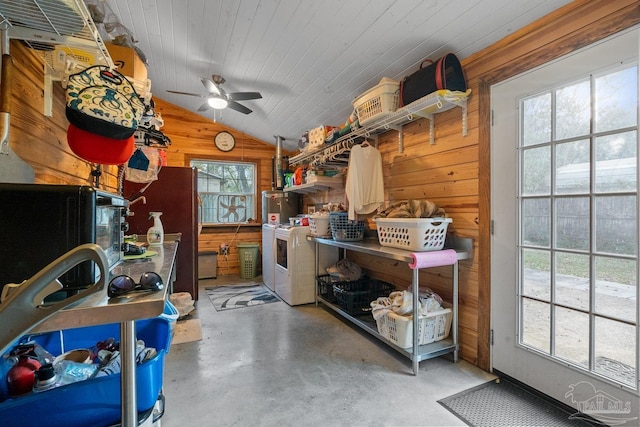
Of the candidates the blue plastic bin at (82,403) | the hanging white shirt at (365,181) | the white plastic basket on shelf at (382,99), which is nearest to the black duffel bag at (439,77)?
the white plastic basket on shelf at (382,99)

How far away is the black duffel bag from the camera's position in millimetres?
2090

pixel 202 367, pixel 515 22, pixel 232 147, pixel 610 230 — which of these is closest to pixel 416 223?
pixel 610 230

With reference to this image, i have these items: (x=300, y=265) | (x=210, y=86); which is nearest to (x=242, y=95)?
(x=210, y=86)

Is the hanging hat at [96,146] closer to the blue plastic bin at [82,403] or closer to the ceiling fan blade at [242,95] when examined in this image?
the blue plastic bin at [82,403]

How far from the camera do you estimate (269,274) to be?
169 inches

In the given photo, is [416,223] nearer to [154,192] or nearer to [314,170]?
[314,170]

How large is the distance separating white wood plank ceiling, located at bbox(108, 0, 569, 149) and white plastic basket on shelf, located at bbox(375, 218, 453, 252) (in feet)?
4.10

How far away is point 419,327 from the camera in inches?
83.5

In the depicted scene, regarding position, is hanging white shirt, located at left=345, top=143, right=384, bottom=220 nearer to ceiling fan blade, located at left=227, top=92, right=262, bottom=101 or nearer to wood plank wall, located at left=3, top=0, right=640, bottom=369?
wood plank wall, located at left=3, top=0, right=640, bottom=369

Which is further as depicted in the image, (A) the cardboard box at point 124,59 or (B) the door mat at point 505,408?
(A) the cardboard box at point 124,59

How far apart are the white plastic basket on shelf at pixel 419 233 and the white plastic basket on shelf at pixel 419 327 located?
492mm

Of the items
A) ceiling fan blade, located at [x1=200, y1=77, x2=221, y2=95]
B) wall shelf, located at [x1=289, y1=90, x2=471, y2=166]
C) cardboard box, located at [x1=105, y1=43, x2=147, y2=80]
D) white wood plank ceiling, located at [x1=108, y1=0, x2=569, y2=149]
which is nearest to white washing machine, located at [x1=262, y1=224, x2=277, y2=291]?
wall shelf, located at [x1=289, y1=90, x2=471, y2=166]

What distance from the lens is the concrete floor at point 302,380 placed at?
164 centimetres

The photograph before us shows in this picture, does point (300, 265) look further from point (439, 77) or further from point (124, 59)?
point (124, 59)
